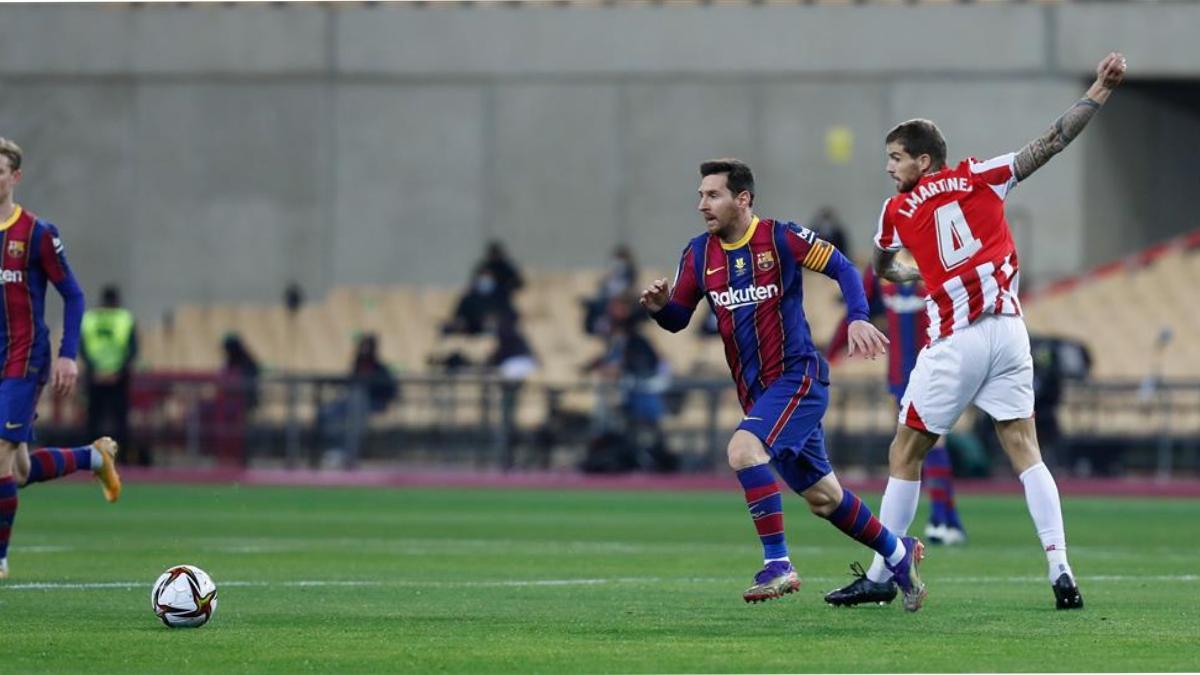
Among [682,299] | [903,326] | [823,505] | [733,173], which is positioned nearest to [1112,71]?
[733,173]

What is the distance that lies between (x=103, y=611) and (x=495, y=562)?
3.98 meters

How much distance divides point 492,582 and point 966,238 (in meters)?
3.42

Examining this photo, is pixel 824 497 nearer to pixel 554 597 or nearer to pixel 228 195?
pixel 554 597

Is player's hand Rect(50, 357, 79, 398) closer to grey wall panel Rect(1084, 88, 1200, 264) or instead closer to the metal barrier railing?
the metal barrier railing

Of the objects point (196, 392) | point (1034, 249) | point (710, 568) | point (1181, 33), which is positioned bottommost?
point (710, 568)

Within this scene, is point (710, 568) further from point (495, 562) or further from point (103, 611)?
point (103, 611)

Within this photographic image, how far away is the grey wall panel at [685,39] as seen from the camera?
32.6 meters

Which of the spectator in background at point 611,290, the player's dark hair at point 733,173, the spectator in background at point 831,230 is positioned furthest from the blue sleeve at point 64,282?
the spectator in background at point 611,290

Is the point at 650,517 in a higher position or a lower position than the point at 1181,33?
lower

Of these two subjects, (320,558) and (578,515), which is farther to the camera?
(578,515)

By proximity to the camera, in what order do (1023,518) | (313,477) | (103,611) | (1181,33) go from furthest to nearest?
1. (1181,33)
2. (313,477)
3. (1023,518)
4. (103,611)

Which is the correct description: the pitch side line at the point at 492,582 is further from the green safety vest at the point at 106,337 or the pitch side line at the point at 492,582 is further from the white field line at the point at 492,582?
the green safety vest at the point at 106,337

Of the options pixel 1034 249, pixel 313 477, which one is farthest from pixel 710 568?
pixel 1034 249

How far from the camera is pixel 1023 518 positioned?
19.2 metres
